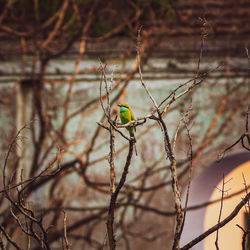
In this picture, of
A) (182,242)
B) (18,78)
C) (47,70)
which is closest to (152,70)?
(47,70)

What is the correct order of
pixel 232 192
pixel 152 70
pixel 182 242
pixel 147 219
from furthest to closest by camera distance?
1. pixel 152 70
2. pixel 147 219
3. pixel 232 192
4. pixel 182 242

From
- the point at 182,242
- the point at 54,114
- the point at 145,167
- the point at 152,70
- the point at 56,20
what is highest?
the point at 56,20

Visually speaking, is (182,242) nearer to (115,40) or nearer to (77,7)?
(115,40)

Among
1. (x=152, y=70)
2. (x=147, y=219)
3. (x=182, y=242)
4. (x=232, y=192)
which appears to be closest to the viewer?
(x=182, y=242)

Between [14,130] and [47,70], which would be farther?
[47,70]

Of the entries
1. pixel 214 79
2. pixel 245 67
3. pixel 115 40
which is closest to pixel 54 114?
pixel 115 40

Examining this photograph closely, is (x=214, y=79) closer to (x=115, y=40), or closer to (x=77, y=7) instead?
(x=115, y=40)

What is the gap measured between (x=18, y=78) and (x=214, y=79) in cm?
247

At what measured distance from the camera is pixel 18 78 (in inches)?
206

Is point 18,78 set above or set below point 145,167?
above

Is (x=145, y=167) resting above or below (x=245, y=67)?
below

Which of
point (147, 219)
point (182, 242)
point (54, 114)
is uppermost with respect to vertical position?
point (54, 114)

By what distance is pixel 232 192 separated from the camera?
15.2ft

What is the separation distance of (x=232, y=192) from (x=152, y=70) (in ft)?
5.88
